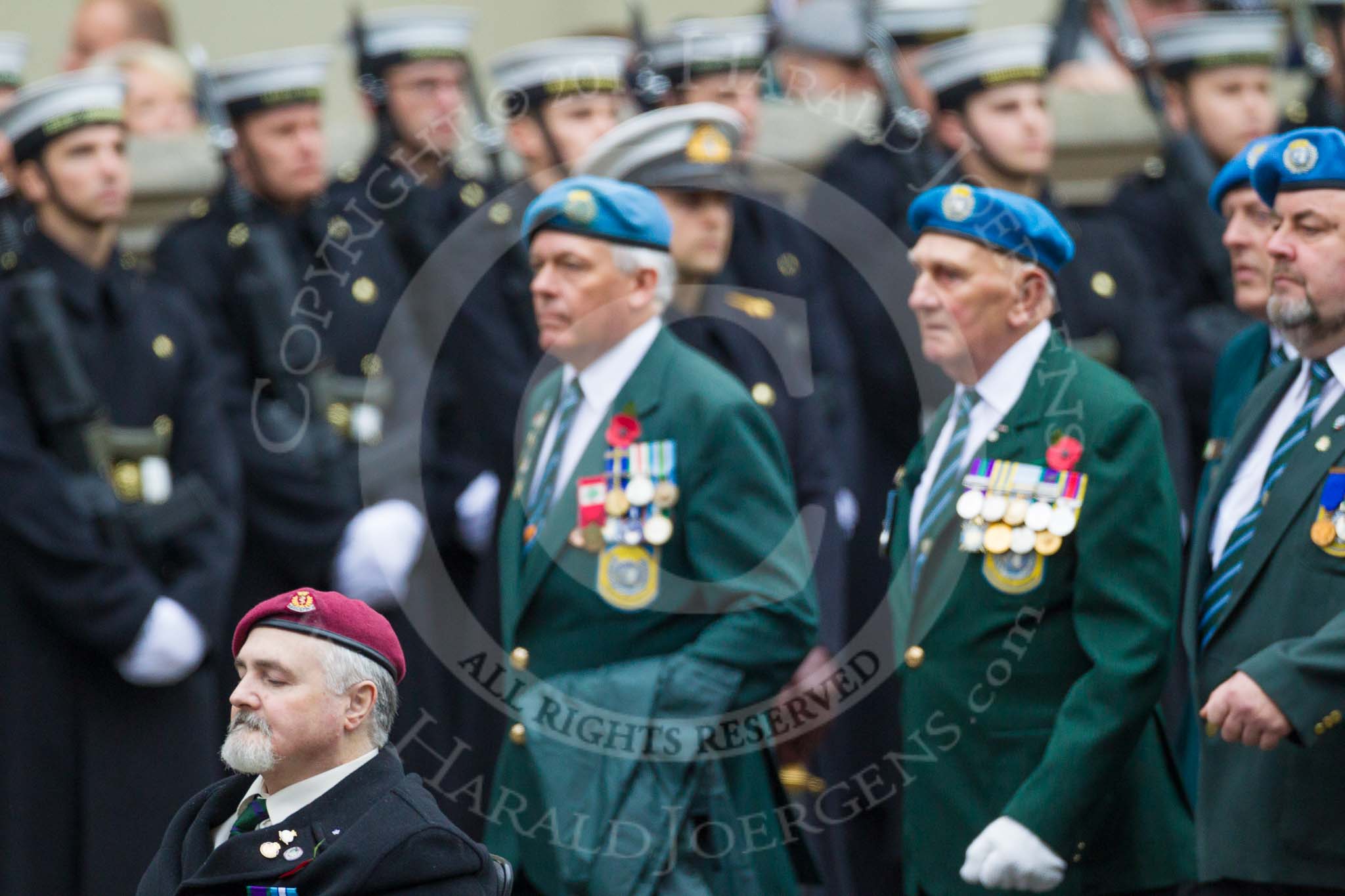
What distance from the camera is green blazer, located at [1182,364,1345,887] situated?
4473 mm

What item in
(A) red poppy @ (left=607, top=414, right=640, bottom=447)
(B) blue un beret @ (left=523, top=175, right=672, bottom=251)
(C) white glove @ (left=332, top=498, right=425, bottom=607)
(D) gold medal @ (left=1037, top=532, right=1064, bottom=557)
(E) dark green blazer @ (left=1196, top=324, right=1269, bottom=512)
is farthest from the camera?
(C) white glove @ (left=332, top=498, right=425, bottom=607)

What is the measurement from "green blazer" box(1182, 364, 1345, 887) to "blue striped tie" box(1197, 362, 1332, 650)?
0.03 m

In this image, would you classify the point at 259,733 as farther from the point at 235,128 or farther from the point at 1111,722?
the point at 235,128

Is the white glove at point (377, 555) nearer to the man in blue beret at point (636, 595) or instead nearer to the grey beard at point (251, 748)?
the man in blue beret at point (636, 595)

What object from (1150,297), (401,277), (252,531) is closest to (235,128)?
(401,277)

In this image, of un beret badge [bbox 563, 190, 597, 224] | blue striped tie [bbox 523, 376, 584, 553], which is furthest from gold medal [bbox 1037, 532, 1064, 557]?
un beret badge [bbox 563, 190, 597, 224]

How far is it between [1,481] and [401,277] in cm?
188

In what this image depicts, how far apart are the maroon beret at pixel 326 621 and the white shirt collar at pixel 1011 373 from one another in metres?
1.58

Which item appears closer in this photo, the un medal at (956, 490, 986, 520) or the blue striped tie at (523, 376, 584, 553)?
the un medal at (956, 490, 986, 520)

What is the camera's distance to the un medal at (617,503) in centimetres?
514

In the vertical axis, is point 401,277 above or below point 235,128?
below

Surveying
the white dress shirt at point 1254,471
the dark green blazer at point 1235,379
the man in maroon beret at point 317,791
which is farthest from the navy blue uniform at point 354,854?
the dark green blazer at point 1235,379

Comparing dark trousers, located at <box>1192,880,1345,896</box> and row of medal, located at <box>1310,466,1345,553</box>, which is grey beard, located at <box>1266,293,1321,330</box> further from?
dark trousers, located at <box>1192,880,1345,896</box>

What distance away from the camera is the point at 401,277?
788 cm
